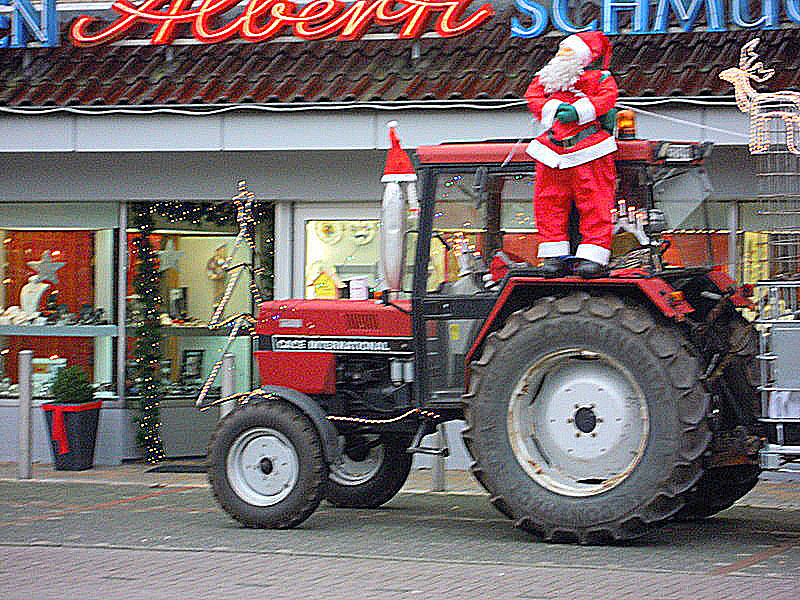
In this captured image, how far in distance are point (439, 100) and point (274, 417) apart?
4175 mm

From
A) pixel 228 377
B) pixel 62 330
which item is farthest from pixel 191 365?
pixel 228 377

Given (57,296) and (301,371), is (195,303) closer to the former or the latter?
(57,296)

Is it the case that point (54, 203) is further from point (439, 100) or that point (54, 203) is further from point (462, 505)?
point (462, 505)

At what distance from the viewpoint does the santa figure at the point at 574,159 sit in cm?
900

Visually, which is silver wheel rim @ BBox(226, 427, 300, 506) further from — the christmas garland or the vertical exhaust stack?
the christmas garland

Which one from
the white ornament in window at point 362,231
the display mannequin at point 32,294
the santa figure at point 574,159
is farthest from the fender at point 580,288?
the display mannequin at point 32,294

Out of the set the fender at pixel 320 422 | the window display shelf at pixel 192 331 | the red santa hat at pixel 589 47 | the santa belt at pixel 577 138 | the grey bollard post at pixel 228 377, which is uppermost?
the red santa hat at pixel 589 47

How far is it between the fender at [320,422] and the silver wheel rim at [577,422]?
1404 mm

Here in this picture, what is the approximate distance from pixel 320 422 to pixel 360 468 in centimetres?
119

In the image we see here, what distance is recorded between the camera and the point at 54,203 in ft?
48.3

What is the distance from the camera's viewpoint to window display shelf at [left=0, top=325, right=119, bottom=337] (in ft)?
48.1

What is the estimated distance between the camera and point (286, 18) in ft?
45.1

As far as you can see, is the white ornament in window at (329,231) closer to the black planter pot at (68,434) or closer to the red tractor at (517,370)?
the black planter pot at (68,434)

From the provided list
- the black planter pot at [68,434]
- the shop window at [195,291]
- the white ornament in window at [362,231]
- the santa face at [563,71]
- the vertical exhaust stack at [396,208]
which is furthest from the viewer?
the shop window at [195,291]
